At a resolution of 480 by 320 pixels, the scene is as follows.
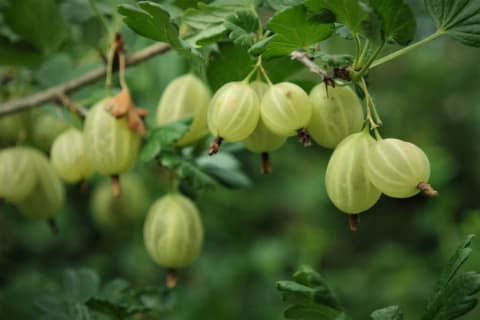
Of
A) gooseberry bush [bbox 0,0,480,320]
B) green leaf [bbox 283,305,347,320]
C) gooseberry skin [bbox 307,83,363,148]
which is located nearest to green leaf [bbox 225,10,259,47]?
gooseberry bush [bbox 0,0,480,320]

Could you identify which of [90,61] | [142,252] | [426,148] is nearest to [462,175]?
[426,148]

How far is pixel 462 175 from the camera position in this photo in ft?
Answer: 8.80

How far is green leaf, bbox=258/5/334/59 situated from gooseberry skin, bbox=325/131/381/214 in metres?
0.13

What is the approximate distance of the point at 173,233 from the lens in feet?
3.54

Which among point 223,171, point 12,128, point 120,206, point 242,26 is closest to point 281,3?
point 242,26

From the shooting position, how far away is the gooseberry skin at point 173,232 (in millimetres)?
1084

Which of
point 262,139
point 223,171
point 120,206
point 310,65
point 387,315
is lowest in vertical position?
point 120,206

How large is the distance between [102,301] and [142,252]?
1183mm

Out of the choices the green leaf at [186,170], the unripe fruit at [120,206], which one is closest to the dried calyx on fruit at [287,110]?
the green leaf at [186,170]

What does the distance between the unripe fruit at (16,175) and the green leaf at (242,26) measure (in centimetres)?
55

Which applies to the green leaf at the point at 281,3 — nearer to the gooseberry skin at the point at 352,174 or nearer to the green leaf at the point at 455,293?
the gooseberry skin at the point at 352,174

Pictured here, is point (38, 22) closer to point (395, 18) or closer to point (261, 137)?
point (261, 137)

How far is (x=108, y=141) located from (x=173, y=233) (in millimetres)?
193

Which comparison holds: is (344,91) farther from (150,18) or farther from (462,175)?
(462,175)
